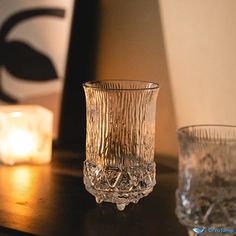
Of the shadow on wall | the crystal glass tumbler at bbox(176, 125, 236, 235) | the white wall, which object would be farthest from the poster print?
the crystal glass tumbler at bbox(176, 125, 236, 235)

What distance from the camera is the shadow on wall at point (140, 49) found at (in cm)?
136

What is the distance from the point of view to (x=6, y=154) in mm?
1318

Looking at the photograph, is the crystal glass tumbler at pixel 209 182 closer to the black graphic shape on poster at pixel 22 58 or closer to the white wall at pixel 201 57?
the white wall at pixel 201 57

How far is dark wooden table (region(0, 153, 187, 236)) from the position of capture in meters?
0.95

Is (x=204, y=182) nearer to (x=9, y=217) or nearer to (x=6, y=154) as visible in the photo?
(x=9, y=217)

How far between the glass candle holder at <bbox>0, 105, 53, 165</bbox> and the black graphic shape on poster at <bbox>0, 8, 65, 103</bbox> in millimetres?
155

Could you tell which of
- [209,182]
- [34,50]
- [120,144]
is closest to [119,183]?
[120,144]

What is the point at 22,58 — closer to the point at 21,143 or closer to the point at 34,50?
the point at 34,50

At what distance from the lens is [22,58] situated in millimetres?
1495

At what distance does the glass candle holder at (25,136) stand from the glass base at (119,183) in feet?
0.98

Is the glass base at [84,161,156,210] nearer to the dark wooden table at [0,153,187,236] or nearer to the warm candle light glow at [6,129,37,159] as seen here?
the dark wooden table at [0,153,187,236]

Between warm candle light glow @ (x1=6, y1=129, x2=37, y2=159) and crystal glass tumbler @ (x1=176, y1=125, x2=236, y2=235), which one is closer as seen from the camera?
crystal glass tumbler @ (x1=176, y1=125, x2=236, y2=235)

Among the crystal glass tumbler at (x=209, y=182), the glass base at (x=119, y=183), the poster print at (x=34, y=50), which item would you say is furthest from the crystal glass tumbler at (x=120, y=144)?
the poster print at (x=34, y=50)

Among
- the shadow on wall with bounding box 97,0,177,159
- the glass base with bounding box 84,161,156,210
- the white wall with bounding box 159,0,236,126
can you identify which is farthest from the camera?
the shadow on wall with bounding box 97,0,177,159
